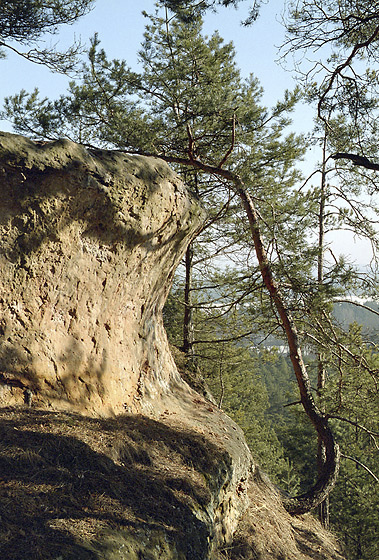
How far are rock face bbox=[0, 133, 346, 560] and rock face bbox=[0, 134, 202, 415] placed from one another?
1 cm

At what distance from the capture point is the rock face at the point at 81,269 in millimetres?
4605

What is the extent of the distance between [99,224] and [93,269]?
1.74 feet

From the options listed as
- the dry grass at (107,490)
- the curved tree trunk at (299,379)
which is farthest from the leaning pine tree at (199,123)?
the dry grass at (107,490)

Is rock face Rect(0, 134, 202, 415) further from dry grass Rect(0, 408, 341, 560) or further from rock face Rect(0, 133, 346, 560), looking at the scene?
dry grass Rect(0, 408, 341, 560)

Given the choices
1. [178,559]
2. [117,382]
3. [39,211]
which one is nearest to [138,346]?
[117,382]

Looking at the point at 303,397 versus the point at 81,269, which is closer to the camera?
the point at 81,269

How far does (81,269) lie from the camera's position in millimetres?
5238

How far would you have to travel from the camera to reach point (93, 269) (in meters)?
5.39

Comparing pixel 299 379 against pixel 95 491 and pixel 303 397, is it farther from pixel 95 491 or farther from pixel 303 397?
pixel 95 491

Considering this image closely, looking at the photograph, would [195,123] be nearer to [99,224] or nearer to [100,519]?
[99,224]

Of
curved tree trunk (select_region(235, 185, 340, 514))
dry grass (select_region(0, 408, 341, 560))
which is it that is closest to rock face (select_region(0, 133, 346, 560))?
dry grass (select_region(0, 408, 341, 560))

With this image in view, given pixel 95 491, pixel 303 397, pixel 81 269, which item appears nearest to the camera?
pixel 95 491

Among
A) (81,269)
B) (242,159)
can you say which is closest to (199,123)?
(242,159)

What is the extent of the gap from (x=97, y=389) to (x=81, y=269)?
1.40 metres
